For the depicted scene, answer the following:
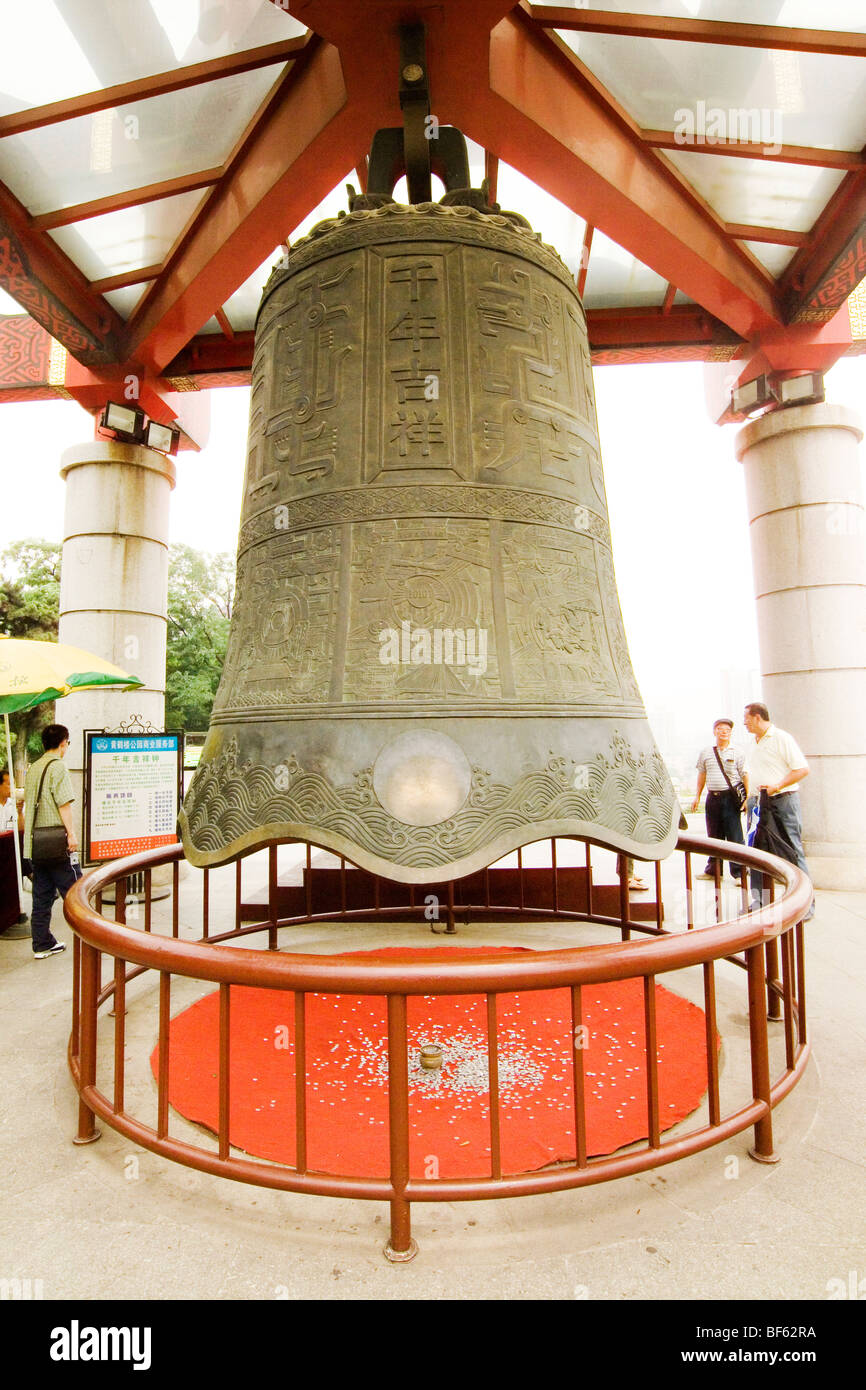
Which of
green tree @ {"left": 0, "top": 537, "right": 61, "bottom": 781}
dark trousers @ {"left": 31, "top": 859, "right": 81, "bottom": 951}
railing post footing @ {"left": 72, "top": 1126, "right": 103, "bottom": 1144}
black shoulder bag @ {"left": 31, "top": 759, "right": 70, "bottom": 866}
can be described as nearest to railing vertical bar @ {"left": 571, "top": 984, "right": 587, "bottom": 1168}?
railing post footing @ {"left": 72, "top": 1126, "right": 103, "bottom": 1144}

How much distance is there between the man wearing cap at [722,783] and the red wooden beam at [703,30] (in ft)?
14.4

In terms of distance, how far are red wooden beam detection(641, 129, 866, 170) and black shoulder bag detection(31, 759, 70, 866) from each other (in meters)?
5.50

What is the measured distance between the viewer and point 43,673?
4.72m

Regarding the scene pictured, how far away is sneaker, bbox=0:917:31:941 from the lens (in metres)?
5.09

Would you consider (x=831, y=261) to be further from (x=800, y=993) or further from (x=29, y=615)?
(x=29, y=615)

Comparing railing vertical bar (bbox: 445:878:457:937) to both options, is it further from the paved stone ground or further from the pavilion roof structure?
the pavilion roof structure

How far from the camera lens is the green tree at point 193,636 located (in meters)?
21.5

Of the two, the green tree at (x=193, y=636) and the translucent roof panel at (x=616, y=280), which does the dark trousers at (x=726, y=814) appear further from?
the green tree at (x=193, y=636)

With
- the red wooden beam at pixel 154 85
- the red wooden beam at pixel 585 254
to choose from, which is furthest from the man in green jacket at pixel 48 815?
the red wooden beam at pixel 585 254

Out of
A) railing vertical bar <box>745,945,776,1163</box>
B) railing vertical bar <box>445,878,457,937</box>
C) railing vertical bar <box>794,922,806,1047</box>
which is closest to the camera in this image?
railing vertical bar <box>745,945,776,1163</box>

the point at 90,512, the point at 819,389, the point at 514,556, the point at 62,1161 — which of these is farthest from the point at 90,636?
the point at 819,389

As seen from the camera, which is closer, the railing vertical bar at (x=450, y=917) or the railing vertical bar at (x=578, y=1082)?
the railing vertical bar at (x=578, y=1082)

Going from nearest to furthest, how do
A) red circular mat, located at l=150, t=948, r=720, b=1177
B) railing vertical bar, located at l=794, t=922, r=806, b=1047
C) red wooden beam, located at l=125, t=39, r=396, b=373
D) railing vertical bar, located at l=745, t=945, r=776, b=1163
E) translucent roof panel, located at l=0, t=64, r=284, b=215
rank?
1. railing vertical bar, located at l=745, t=945, r=776, b=1163
2. red circular mat, located at l=150, t=948, r=720, b=1177
3. railing vertical bar, located at l=794, t=922, r=806, b=1047
4. red wooden beam, located at l=125, t=39, r=396, b=373
5. translucent roof panel, located at l=0, t=64, r=284, b=215

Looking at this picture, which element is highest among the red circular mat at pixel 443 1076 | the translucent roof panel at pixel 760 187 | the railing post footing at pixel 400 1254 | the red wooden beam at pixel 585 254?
the red wooden beam at pixel 585 254
